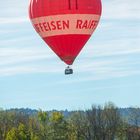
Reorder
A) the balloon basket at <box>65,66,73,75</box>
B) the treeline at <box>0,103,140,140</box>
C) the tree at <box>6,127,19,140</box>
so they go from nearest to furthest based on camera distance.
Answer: the balloon basket at <box>65,66,73,75</box> → the tree at <box>6,127,19,140</box> → the treeline at <box>0,103,140,140</box>

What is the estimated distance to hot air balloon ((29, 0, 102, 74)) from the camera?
59031 millimetres

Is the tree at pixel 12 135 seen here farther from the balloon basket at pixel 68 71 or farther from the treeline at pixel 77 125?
the balloon basket at pixel 68 71

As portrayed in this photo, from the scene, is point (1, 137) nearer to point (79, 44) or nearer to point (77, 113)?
point (77, 113)

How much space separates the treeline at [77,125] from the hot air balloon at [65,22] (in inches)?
2035

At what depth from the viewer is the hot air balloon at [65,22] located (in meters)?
59.0

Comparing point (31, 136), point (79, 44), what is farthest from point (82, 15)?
point (31, 136)

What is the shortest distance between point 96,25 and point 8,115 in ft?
268

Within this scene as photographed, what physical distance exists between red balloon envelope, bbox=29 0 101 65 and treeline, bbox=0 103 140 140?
2035 inches

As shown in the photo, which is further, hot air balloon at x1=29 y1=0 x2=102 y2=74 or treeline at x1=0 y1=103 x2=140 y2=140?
treeline at x1=0 y1=103 x2=140 y2=140

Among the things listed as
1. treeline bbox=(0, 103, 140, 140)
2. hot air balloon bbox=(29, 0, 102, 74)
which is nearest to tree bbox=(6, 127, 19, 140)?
treeline bbox=(0, 103, 140, 140)

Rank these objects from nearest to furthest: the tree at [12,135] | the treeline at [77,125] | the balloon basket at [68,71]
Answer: the balloon basket at [68,71] < the tree at [12,135] < the treeline at [77,125]

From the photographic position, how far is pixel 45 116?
119625 millimetres

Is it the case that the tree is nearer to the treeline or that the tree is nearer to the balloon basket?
the treeline

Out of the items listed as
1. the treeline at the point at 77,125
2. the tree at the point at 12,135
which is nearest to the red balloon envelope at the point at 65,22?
the tree at the point at 12,135
